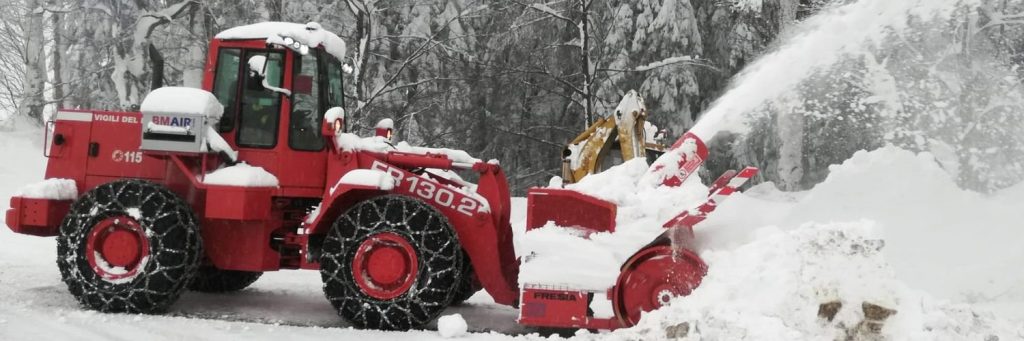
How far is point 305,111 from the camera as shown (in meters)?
7.39

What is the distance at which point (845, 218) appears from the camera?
38.8 ft

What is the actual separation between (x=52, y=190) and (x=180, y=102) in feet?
5.03

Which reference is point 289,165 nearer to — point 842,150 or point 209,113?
point 209,113

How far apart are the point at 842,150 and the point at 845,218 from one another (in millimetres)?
8895

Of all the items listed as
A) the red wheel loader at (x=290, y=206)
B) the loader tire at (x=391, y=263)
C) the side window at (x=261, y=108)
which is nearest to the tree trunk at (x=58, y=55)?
the red wheel loader at (x=290, y=206)

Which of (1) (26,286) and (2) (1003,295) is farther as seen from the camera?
(2) (1003,295)

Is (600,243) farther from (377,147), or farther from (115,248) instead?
(115,248)

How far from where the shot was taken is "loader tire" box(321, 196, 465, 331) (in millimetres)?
6703

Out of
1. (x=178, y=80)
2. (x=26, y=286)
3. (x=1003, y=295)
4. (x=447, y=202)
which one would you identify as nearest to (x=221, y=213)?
(x=447, y=202)

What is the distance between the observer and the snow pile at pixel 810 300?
Result: 5449mm

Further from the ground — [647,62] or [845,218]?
[647,62]

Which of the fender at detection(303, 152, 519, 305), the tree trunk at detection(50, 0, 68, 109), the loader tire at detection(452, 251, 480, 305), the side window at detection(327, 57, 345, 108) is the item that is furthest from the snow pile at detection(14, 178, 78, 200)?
the tree trunk at detection(50, 0, 68, 109)

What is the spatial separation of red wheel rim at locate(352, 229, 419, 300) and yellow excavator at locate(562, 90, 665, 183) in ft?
8.82

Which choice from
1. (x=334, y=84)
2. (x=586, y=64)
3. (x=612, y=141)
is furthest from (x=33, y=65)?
(x=612, y=141)
